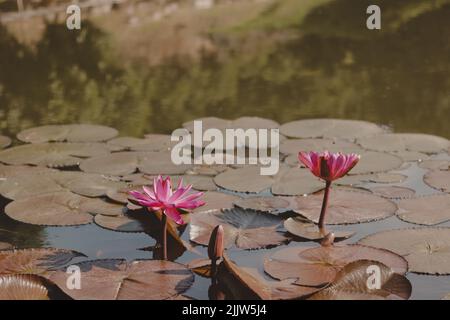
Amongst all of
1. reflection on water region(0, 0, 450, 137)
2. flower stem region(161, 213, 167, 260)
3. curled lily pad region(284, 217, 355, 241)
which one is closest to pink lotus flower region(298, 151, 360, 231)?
curled lily pad region(284, 217, 355, 241)

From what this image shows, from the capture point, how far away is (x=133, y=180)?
10.3ft

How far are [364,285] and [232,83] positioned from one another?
3197 millimetres

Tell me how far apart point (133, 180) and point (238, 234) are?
73 centimetres

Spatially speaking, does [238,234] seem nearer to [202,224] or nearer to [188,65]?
[202,224]

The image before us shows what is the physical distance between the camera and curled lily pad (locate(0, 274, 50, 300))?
205 centimetres

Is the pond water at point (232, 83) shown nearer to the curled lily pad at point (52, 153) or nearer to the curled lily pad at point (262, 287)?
the curled lily pad at point (262, 287)

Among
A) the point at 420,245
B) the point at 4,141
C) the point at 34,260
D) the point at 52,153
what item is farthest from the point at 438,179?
the point at 4,141

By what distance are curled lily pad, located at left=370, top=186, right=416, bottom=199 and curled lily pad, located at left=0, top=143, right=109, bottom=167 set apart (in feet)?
4.20

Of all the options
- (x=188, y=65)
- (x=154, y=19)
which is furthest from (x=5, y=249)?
(x=154, y=19)

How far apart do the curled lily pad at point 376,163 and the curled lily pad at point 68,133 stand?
1.26 m

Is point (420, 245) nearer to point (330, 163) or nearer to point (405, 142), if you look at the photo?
point (330, 163)

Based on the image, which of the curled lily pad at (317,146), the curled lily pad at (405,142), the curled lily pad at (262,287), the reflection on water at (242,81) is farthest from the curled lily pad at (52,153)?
the curled lily pad at (262,287)

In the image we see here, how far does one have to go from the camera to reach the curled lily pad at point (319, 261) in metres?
2.23

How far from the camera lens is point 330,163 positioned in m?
2.43
